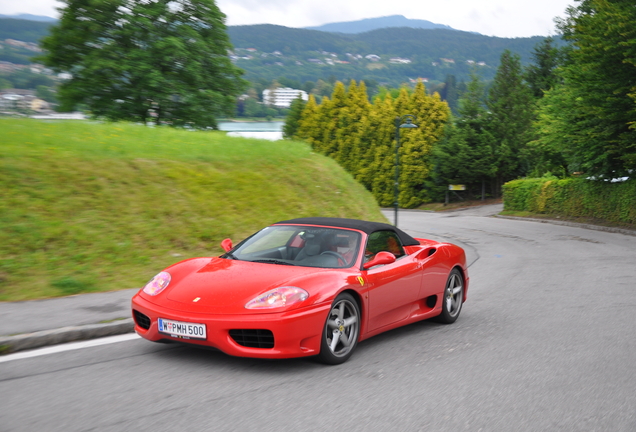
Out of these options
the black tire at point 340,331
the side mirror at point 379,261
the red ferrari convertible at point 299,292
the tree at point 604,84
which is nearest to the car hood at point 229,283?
the red ferrari convertible at point 299,292

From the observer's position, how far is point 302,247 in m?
6.25

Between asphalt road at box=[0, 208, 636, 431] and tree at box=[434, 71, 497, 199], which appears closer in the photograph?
asphalt road at box=[0, 208, 636, 431]

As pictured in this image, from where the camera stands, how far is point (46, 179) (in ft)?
36.0

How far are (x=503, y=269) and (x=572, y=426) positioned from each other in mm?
9969

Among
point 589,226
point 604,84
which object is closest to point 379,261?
point 604,84

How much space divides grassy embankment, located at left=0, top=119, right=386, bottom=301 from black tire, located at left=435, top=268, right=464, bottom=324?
4.46 meters

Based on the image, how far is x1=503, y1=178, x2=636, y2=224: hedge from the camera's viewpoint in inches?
1143

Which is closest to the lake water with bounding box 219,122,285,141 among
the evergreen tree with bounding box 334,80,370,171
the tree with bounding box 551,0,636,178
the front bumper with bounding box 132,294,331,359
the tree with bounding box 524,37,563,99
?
the tree with bounding box 551,0,636,178

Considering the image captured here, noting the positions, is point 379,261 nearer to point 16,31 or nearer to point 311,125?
point 16,31

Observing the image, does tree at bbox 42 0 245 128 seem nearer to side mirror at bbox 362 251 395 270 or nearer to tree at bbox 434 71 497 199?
side mirror at bbox 362 251 395 270

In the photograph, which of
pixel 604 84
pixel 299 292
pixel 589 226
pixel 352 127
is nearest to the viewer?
pixel 299 292

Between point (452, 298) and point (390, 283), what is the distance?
1.69m

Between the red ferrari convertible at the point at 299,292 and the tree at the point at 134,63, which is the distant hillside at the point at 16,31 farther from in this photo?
the red ferrari convertible at the point at 299,292

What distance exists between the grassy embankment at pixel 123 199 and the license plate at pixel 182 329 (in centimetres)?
369
